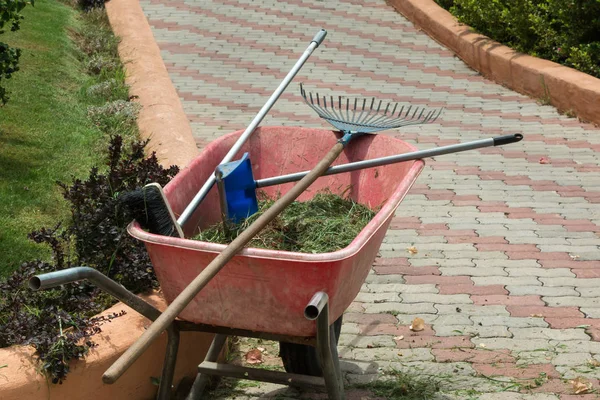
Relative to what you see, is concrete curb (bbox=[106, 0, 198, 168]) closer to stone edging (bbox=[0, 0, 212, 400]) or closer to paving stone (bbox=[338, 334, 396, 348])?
stone edging (bbox=[0, 0, 212, 400])

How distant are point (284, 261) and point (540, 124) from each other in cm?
577

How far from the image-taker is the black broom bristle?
327 centimetres

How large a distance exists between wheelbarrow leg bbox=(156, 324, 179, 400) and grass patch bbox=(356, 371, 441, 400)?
0.98 m

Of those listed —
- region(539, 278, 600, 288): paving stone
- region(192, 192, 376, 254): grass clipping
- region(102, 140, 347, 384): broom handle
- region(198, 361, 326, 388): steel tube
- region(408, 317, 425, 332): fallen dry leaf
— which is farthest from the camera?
region(539, 278, 600, 288): paving stone

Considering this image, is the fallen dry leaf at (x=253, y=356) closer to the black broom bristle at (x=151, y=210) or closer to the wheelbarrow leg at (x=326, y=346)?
the wheelbarrow leg at (x=326, y=346)

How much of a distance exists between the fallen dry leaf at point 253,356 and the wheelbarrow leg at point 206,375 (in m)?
0.41

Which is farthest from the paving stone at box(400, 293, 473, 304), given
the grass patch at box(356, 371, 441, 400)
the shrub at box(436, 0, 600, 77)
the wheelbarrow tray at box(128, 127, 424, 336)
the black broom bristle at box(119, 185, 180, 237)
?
the shrub at box(436, 0, 600, 77)

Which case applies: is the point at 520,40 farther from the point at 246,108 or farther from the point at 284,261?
the point at 284,261

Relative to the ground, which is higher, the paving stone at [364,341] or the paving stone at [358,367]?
the paving stone at [358,367]

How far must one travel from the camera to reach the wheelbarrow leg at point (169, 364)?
3.39m

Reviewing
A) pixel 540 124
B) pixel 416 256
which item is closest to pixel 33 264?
pixel 416 256

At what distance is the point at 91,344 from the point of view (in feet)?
11.5

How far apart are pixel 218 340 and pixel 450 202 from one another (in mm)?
3050

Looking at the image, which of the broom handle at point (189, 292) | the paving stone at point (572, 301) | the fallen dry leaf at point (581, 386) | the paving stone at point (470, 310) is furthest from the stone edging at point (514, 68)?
the broom handle at point (189, 292)
